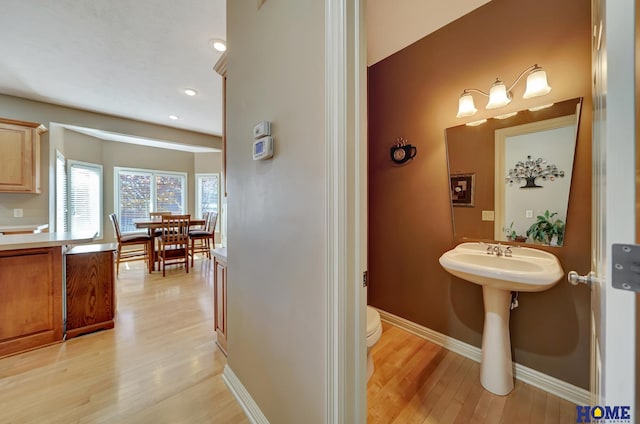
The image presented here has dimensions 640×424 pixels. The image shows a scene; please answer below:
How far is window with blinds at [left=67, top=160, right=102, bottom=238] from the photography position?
172 inches

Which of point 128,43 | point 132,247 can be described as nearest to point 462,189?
point 128,43

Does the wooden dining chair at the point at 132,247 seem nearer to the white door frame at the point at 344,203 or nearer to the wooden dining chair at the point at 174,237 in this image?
the wooden dining chair at the point at 174,237

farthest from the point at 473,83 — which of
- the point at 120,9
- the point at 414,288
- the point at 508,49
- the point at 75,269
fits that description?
the point at 75,269

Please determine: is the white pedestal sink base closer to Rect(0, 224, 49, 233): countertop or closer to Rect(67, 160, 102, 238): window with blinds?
Rect(0, 224, 49, 233): countertop

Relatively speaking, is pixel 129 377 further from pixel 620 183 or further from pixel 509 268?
pixel 509 268

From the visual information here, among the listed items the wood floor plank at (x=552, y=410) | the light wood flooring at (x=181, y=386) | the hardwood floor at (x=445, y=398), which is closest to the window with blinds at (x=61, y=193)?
the light wood flooring at (x=181, y=386)

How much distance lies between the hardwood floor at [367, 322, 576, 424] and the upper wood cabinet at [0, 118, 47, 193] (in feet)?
15.6

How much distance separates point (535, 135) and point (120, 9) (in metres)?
3.20

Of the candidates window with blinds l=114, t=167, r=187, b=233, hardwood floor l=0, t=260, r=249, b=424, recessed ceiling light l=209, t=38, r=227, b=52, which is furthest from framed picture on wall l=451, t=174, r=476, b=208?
window with blinds l=114, t=167, r=187, b=233

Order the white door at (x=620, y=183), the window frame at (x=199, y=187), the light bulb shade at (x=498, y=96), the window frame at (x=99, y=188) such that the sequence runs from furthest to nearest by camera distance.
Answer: the window frame at (x=199, y=187), the window frame at (x=99, y=188), the light bulb shade at (x=498, y=96), the white door at (x=620, y=183)

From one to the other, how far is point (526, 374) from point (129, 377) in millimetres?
2724

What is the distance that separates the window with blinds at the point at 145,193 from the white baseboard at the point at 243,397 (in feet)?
17.0

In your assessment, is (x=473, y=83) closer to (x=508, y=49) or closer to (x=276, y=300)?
(x=508, y=49)

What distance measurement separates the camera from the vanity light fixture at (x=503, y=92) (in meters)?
1.45
